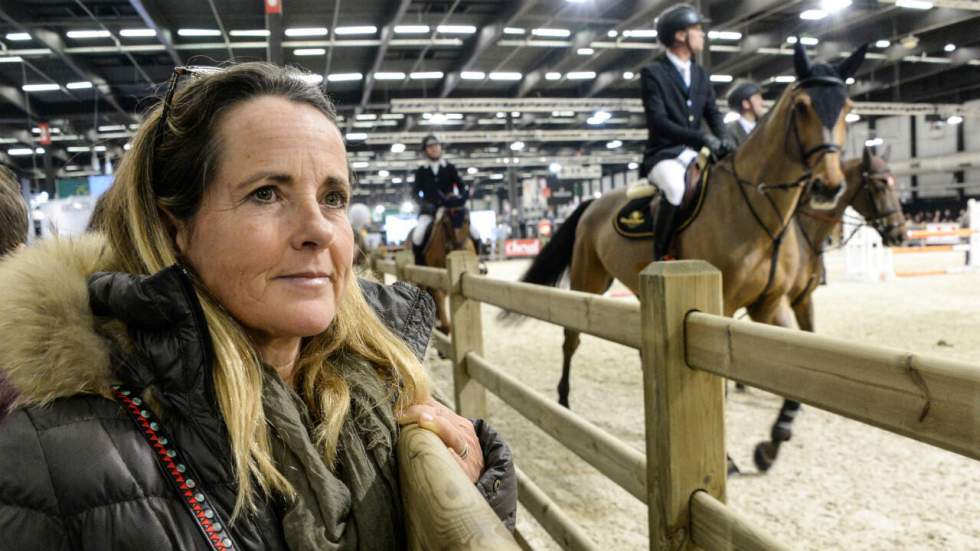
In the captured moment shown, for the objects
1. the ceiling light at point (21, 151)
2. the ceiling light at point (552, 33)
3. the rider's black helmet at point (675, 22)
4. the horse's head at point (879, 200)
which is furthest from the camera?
the ceiling light at point (21, 151)

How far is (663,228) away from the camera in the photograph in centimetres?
384

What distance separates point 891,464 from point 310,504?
3331mm

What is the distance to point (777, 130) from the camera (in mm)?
3488

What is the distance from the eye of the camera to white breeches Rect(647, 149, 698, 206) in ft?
12.2

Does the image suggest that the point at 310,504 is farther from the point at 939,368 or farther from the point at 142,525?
the point at 939,368

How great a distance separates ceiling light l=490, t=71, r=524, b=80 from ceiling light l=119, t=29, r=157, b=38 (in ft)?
25.9

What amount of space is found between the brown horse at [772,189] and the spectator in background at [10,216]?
10.4 ft

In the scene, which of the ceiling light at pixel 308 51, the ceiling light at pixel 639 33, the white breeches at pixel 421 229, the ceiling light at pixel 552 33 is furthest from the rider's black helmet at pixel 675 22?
the ceiling light at pixel 308 51

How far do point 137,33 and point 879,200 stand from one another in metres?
11.8

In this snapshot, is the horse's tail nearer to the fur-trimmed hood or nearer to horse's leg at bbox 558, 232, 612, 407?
horse's leg at bbox 558, 232, 612, 407

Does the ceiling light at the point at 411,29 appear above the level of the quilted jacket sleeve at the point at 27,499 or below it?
above

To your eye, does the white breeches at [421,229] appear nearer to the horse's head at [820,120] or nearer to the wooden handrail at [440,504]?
the horse's head at [820,120]

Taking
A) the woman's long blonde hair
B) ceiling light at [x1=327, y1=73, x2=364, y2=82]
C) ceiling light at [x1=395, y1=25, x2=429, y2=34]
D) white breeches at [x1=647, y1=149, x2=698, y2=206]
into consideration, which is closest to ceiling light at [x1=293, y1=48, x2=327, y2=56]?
ceiling light at [x1=395, y1=25, x2=429, y2=34]

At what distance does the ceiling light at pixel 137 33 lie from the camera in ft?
35.0
